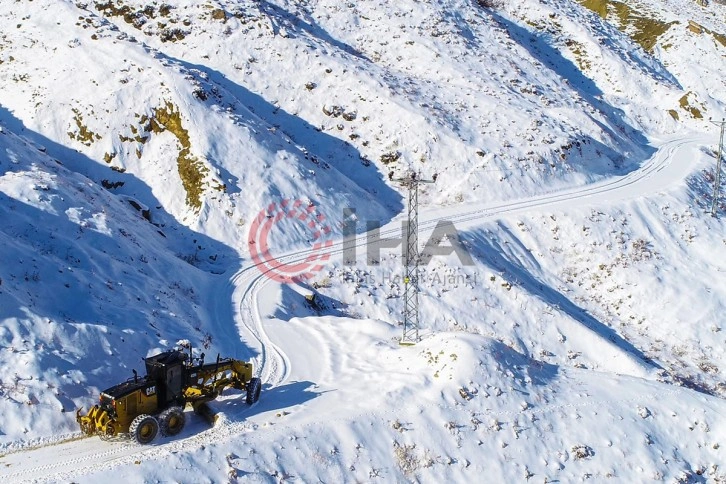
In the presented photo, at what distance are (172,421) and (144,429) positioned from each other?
2.77 feet

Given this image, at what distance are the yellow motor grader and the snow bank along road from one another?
378 millimetres

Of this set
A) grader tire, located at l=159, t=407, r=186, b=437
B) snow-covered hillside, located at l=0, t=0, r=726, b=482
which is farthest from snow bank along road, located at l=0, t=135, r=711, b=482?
grader tire, located at l=159, t=407, r=186, b=437

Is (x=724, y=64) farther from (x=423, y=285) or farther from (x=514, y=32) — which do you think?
(x=423, y=285)

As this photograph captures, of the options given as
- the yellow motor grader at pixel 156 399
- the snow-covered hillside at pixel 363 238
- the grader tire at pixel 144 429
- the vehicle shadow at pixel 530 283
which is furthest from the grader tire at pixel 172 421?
the vehicle shadow at pixel 530 283

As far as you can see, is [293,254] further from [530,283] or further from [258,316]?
[530,283]

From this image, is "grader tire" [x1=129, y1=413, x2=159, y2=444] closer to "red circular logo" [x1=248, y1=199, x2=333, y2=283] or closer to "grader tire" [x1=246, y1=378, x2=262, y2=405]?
"grader tire" [x1=246, y1=378, x2=262, y2=405]

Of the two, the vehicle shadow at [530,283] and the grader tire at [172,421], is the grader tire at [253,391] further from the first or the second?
the vehicle shadow at [530,283]

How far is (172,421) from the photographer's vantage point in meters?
14.2

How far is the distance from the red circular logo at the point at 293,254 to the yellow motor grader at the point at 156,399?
44.0ft

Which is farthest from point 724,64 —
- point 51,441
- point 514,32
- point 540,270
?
point 51,441

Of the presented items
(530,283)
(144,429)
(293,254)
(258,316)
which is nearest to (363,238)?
(293,254)

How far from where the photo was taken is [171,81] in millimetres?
39062

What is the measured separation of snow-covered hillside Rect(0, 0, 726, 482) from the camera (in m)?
16.0

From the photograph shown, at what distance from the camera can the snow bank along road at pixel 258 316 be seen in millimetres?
12773
